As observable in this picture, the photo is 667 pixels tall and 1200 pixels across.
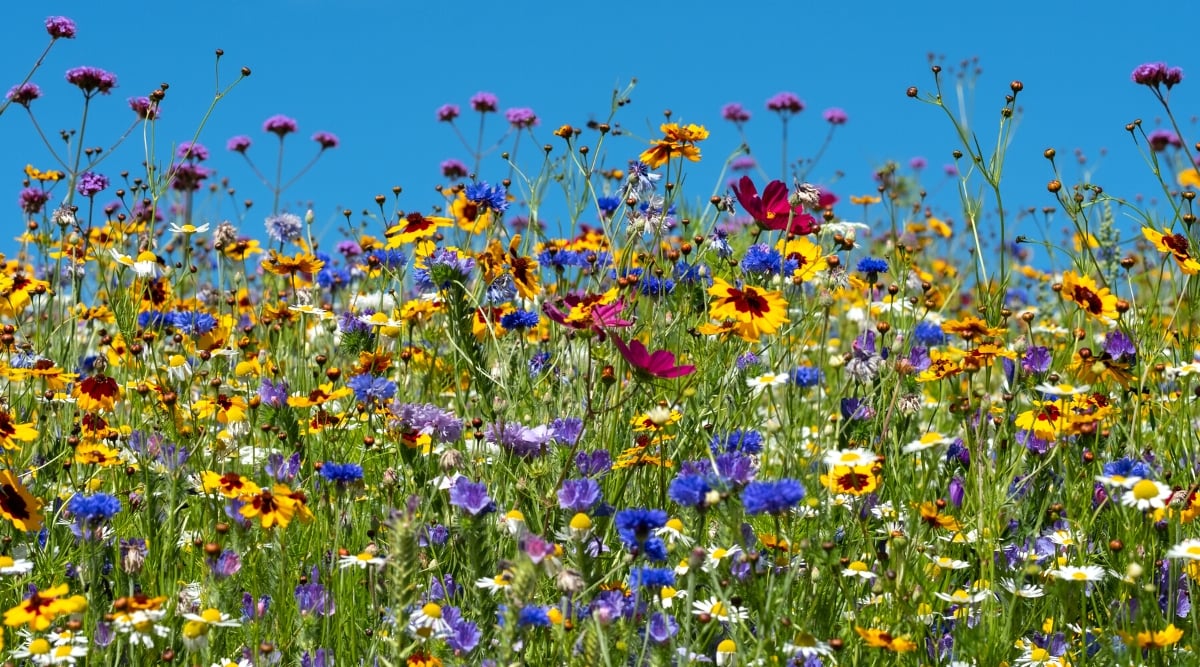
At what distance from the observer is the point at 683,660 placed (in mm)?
1903

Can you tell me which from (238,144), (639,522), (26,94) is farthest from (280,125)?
(639,522)

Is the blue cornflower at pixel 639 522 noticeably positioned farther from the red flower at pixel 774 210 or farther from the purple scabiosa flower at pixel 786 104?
the purple scabiosa flower at pixel 786 104

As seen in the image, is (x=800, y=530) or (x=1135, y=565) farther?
(x=800, y=530)

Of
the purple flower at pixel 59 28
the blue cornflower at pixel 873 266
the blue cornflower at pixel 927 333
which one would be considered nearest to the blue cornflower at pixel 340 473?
the blue cornflower at pixel 873 266

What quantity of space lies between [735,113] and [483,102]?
200 cm

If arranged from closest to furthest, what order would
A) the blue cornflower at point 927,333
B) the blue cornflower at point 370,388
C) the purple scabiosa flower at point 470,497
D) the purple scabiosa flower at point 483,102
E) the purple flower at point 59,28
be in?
the purple scabiosa flower at point 470,497
the blue cornflower at point 370,388
the blue cornflower at point 927,333
the purple flower at point 59,28
the purple scabiosa flower at point 483,102

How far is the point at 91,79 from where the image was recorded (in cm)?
444

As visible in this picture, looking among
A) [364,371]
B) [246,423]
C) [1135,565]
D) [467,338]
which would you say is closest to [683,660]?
[1135,565]

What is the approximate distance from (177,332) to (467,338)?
1.51m

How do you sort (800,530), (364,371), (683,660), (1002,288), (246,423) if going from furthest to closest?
(246,423)
(364,371)
(1002,288)
(800,530)
(683,660)

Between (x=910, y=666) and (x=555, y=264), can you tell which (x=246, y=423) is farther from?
(x=910, y=666)

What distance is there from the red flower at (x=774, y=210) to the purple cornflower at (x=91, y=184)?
93.4 inches

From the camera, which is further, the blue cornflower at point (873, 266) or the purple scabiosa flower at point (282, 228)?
the purple scabiosa flower at point (282, 228)

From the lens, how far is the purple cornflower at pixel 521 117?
5.27 metres
